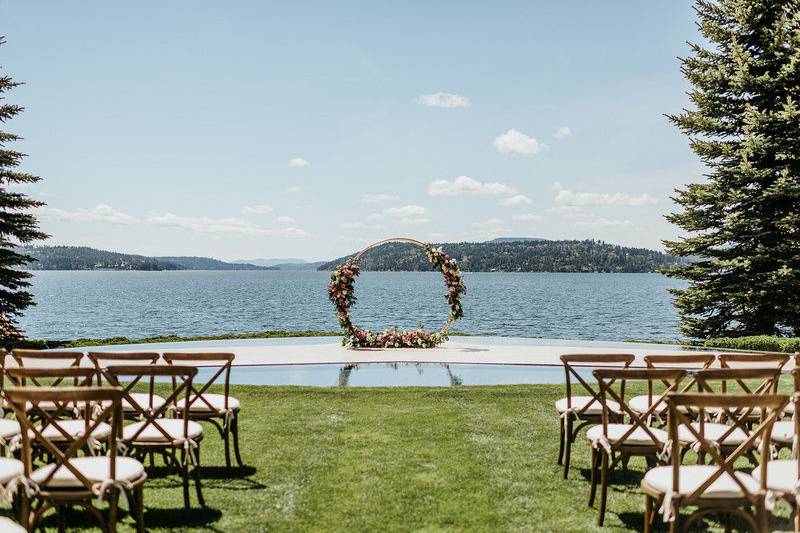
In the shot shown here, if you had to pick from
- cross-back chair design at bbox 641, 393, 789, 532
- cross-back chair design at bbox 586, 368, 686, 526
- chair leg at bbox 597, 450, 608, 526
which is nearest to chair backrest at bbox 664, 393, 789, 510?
cross-back chair design at bbox 641, 393, 789, 532

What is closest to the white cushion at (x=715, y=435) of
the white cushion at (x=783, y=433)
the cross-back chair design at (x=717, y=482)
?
the white cushion at (x=783, y=433)

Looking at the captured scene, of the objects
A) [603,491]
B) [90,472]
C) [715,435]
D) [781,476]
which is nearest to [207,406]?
[90,472]

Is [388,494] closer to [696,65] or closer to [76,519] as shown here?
[76,519]

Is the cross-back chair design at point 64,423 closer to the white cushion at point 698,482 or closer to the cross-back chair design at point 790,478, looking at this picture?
the white cushion at point 698,482

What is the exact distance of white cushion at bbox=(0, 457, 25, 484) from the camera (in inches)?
166

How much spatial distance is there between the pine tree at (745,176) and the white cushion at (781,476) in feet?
56.4

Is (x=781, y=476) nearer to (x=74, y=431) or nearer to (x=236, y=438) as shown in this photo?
(x=236, y=438)

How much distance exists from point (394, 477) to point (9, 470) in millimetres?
3244

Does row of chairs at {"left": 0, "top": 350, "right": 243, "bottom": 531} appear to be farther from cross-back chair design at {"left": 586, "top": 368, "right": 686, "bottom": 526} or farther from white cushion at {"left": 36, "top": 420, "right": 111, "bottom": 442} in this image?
cross-back chair design at {"left": 586, "top": 368, "right": 686, "bottom": 526}

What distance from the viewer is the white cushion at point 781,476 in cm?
413

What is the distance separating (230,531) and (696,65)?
862 inches

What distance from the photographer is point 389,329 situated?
62.0 feet

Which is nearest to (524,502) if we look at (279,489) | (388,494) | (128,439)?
(388,494)

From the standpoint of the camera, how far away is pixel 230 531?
5.00 m
